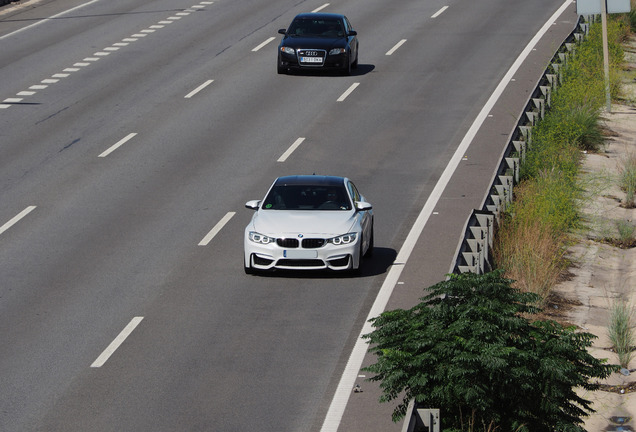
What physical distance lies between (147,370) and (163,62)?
73.8 feet

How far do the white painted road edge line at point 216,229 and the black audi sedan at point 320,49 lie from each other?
12468 mm

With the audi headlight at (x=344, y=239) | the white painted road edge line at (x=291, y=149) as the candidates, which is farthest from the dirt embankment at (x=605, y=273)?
the white painted road edge line at (x=291, y=149)

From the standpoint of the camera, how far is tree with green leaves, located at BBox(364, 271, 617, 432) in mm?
11023

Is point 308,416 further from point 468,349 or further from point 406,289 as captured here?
point 406,289

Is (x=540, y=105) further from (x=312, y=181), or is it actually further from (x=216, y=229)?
(x=216, y=229)

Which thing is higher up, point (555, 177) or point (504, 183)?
point (504, 183)

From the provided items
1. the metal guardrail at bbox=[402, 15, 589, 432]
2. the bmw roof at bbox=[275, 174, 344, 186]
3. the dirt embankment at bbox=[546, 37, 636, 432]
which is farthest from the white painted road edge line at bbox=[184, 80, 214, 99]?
the bmw roof at bbox=[275, 174, 344, 186]

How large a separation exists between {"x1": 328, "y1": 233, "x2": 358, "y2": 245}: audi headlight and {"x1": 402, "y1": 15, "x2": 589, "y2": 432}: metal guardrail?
1.70 m

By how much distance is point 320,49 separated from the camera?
33.7 m

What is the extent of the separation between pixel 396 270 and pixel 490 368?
25.5 ft

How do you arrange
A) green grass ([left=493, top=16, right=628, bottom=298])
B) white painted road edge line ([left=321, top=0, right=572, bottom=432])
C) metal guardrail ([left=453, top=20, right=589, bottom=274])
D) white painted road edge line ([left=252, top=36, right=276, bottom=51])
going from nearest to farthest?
white painted road edge line ([left=321, top=0, right=572, bottom=432]) < metal guardrail ([left=453, top=20, right=589, bottom=274]) < green grass ([left=493, top=16, right=628, bottom=298]) < white painted road edge line ([left=252, top=36, right=276, bottom=51])

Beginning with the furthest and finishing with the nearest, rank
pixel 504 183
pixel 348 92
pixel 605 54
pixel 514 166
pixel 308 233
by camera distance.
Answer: pixel 348 92 < pixel 605 54 < pixel 514 166 < pixel 504 183 < pixel 308 233

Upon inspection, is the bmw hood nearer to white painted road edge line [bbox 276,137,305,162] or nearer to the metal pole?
white painted road edge line [bbox 276,137,305,162]

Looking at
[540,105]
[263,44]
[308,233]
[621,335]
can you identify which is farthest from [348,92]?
[621,335]
